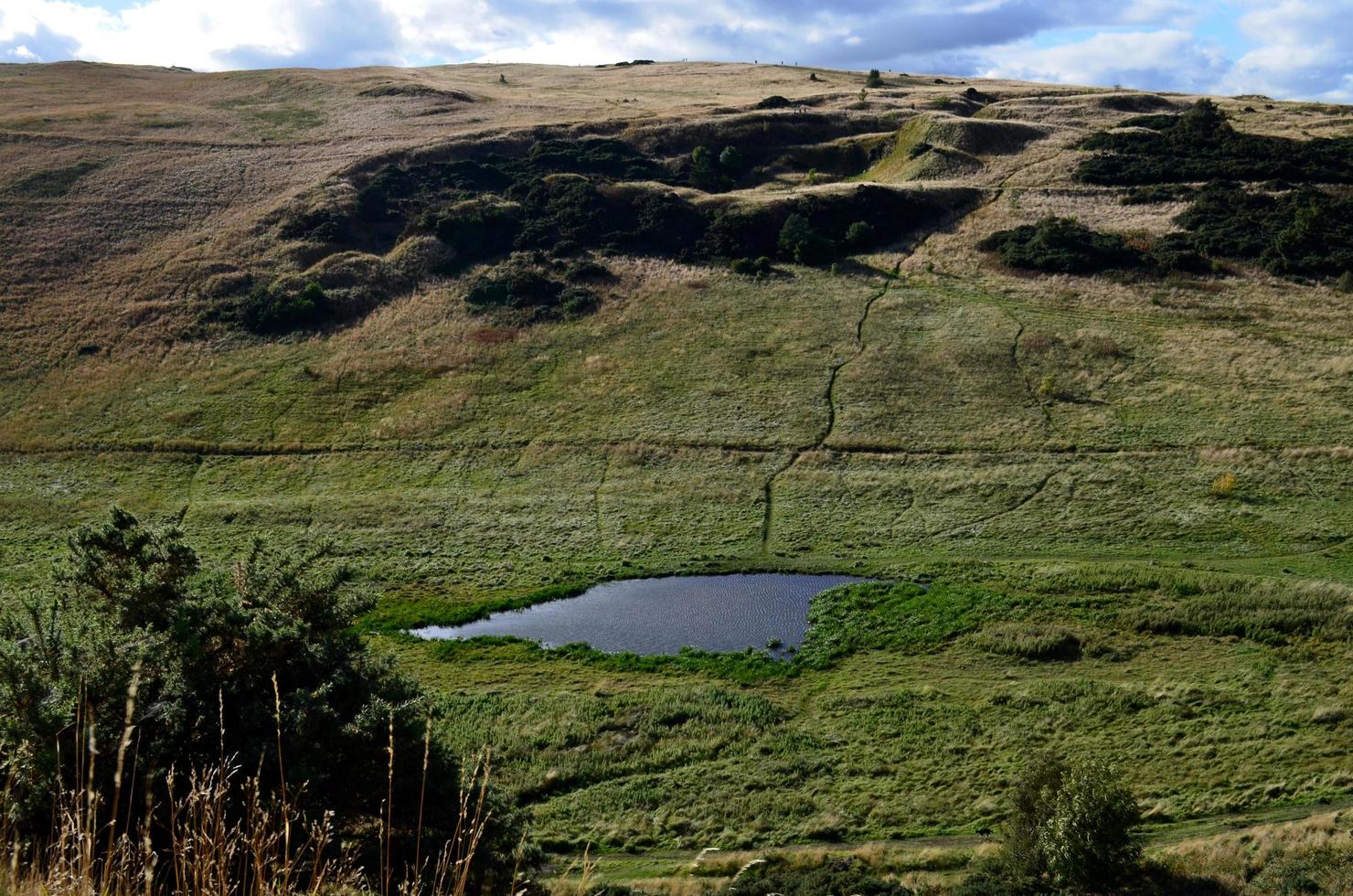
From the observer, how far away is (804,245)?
71.1 meters

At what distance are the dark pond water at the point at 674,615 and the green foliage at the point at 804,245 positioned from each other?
37.4 meters

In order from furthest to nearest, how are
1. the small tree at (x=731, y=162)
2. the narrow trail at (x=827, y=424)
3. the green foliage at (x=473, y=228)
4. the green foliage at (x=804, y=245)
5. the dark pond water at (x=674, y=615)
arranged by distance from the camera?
the small tree at (x=731, y=162) → the green foliage at (x=473, y=228) → the green foliage at (x=804, y=245) → the narrow trail at (x=827, y=424) → the dark pond water at (x=674, y=615)

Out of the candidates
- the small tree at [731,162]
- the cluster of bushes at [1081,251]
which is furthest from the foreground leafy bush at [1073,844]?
the small tree at [731,162]

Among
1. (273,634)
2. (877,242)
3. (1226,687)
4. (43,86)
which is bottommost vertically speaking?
(1226,687)

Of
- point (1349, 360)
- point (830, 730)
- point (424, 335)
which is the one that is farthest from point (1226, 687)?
point (424, 335)

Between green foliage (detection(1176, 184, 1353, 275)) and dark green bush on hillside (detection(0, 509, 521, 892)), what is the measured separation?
211 ft

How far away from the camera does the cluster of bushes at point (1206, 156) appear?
247ft

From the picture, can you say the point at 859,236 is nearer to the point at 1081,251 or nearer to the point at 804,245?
the point at 804,245

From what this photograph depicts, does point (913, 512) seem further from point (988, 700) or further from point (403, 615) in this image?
point (403, 615)

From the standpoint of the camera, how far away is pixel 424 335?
210ft

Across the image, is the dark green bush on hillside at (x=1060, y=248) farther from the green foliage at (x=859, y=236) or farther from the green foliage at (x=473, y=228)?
the green foliage at (x=473, y=228)

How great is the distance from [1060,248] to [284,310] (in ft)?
174

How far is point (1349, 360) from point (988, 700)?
37045 millimetres

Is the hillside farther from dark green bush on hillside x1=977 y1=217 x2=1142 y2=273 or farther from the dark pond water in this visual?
the dark pond water
